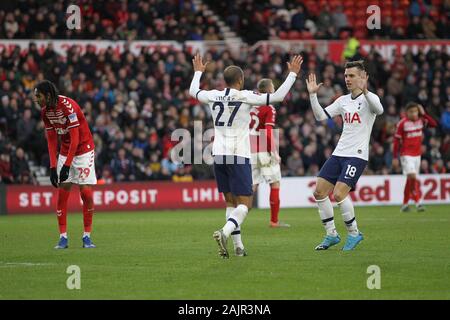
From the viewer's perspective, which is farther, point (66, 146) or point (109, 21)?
point (109, 21)

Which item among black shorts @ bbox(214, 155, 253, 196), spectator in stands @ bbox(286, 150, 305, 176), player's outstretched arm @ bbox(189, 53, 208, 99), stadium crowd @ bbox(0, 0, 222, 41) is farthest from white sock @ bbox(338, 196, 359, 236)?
stadium crowd @ bbox(0, 0, 222, 41)

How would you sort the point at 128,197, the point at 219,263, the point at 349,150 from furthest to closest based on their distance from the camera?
the point at 128,197 < the point at 349,150 < the point at 219,263

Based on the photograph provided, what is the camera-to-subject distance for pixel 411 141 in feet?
79.8

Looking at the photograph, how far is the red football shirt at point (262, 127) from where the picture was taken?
1881 cm

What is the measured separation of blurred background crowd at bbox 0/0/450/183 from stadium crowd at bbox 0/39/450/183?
3 cm

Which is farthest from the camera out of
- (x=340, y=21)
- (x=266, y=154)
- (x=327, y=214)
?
(x=340, y=21)

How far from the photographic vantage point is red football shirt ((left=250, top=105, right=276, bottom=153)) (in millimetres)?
18812

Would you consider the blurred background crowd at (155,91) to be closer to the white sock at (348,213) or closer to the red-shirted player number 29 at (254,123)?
the red-shirted player number 29 at (254,123)

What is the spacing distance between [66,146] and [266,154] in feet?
20.2

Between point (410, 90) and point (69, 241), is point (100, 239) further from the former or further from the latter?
point (410, 90)

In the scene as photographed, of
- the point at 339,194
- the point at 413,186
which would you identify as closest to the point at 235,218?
the point at 339,194

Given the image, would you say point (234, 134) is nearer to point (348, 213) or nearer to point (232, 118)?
point (232, 118)
